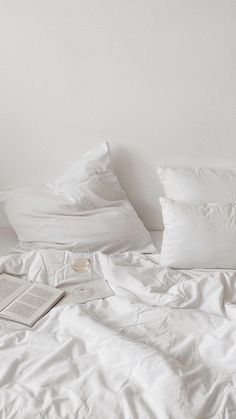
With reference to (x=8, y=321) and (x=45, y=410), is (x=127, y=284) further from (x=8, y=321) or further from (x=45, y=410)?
(x=45, y=410)

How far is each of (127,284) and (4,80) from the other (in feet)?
3.77

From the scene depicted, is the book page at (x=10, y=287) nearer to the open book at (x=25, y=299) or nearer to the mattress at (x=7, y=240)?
the open book at (x=25, y=299)

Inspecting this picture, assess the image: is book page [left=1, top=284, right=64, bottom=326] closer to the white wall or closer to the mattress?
the mattress

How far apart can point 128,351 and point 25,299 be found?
1.65ft

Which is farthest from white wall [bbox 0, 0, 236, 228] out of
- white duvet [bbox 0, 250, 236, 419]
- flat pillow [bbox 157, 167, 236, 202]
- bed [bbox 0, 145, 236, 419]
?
white duvet [bbox 0, 250, 236, 419]

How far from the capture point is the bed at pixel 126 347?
3.35ft

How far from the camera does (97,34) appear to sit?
1.80m

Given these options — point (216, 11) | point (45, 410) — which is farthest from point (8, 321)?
point (216, 11)

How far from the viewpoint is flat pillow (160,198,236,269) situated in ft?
5.45

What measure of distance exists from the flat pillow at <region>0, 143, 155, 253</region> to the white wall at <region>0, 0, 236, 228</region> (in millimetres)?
141

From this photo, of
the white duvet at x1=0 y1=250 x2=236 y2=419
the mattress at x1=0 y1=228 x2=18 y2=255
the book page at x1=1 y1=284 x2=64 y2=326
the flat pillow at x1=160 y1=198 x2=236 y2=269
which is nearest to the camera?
the white duvet at x1=0 y1=250 x2=236 y2=419

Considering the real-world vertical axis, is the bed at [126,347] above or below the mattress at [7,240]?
below

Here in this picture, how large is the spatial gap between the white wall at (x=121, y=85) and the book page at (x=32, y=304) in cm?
76

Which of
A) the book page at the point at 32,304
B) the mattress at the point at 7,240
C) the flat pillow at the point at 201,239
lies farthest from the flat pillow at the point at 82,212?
the book page at the point at 32,304
